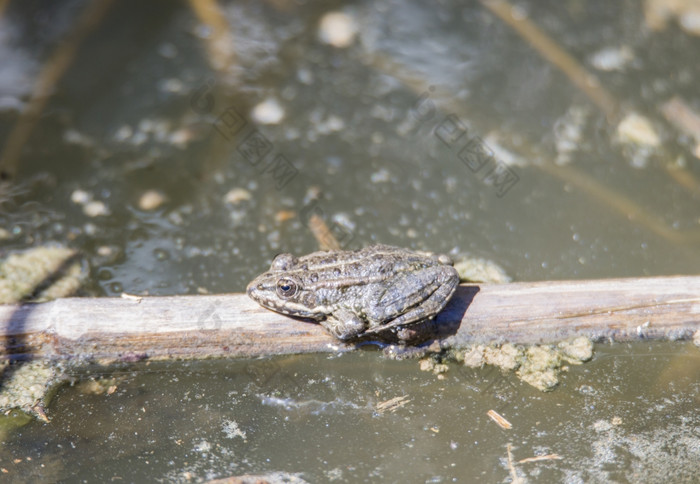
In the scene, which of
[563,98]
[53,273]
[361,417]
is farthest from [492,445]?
[563,98]

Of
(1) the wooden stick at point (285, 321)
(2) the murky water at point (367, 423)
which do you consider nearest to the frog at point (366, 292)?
(1) the wooden stick at point (285, 321)

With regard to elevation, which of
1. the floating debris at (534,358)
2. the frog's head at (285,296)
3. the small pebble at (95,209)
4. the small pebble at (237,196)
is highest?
the frog's head at (285,296)

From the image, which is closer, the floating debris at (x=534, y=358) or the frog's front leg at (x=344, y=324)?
the frog's front leg at (x=344, y=324)

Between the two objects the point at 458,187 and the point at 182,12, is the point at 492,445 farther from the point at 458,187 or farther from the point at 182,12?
the point at 182,12

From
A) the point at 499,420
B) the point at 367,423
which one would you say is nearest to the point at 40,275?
the point at 367,423

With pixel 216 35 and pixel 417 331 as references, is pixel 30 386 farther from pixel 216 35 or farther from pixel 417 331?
pixel 216 35

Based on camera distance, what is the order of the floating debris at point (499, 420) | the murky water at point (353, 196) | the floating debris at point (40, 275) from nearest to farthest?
1. the murky water at point (353, 196)
2. the floating debris at point (499, 420)
3. the floating debris at point (40, 275)

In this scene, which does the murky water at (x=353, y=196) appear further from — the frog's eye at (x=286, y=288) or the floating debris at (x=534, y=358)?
the frog's eye at (x=286, y=288)
